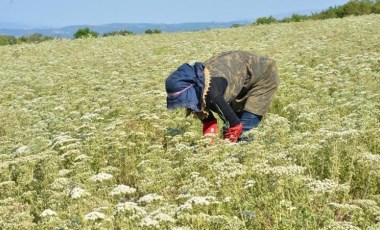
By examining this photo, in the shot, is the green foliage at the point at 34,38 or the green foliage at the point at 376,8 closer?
the green foliage at the point at 34,38

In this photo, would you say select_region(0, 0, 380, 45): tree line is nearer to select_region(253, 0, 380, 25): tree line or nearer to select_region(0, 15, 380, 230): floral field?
select_region(253, 0, 380, 25): tree line

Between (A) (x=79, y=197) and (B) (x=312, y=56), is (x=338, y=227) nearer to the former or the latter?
(A) (x=79, y=197)

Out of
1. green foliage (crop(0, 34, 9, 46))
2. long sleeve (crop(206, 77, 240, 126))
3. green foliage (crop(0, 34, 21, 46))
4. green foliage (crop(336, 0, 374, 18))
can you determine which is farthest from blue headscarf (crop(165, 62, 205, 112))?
green foliage (crop(336, 0, 374, 18))

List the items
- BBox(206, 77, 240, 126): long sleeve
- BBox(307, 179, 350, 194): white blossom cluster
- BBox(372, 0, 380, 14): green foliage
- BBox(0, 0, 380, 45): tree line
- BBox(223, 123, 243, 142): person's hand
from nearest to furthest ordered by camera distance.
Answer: BBox(307, 179, 350, 194): white blossom cluster, BBox(206, 77, 240, 126): long sleeve, BBox(223, 123, 243, 142): person's hand, BBox(0, 0, 380, 45): tree line, BBox(372, 0, 380, 14): green foliage

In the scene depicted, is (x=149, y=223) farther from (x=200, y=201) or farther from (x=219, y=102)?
(x=219, y=102)

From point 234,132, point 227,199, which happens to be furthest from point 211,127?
point 227,199

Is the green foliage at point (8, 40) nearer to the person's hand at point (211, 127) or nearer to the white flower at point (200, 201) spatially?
the person's hand at point (211, 127)

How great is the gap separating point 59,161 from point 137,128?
1912mm

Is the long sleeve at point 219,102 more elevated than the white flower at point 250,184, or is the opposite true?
the long sleeve at point 219,102

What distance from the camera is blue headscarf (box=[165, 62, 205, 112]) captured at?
6.79 meters

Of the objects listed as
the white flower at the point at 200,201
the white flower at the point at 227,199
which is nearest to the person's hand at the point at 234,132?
the white flower at the point at 227,199

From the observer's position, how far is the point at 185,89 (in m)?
6.83

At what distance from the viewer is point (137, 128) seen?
8672mm

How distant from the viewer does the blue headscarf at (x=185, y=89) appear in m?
6.79
